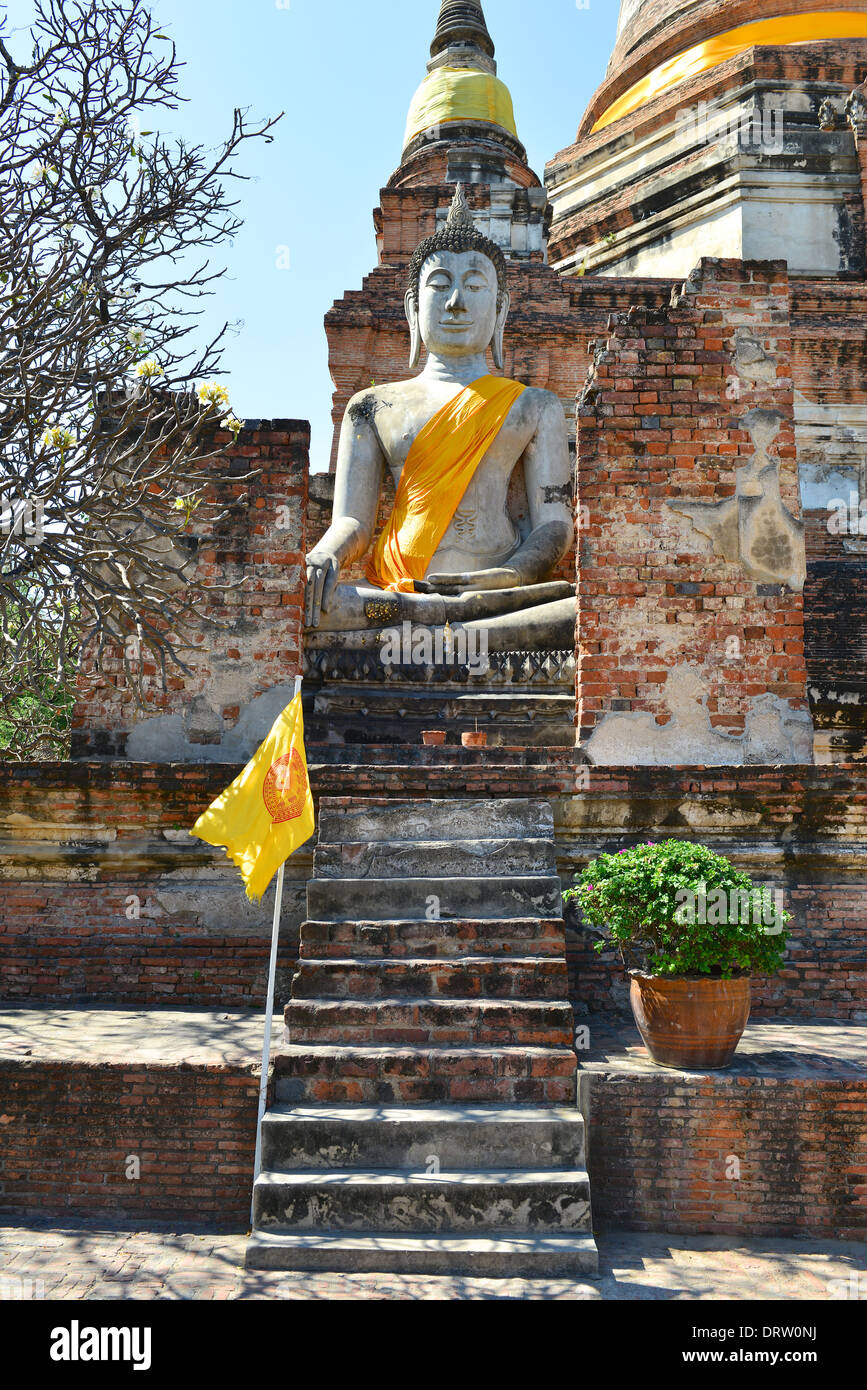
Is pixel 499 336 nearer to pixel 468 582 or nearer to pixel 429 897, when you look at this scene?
pixel 468 582

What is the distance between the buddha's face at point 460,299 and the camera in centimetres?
951

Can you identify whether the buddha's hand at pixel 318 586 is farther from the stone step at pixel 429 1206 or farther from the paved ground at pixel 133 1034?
the stone step at pixel 429 1206

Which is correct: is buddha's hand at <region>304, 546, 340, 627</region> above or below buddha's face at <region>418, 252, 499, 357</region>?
below

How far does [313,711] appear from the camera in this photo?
7133 millimetres

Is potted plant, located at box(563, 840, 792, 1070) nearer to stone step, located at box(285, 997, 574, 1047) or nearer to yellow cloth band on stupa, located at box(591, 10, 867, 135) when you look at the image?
stone step, located at box(285, 997, 574, 1047)

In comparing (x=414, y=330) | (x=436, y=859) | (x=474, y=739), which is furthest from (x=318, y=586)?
(x=414, y=330)

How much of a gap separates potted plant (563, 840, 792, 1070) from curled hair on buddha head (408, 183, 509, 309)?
260 inches

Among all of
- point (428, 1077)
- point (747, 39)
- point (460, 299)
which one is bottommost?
point (428, 1077)

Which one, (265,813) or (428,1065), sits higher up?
(265,813)

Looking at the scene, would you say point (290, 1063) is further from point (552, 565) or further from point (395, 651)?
point (552, 565)

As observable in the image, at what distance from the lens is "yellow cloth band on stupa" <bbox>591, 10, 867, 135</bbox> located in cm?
1872

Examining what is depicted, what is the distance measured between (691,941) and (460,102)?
16.9 metres

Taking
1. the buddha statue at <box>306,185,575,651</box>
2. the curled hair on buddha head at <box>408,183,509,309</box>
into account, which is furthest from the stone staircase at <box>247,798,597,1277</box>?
the curled hair on buddha head at <box>408,183,509,309</box>

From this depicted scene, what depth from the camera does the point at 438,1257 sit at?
365cm
